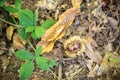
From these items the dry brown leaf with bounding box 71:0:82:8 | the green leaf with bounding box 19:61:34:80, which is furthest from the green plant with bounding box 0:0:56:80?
the dry brown leaf with bounding box 71:0:82:8

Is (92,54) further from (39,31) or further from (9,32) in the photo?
(9,32)

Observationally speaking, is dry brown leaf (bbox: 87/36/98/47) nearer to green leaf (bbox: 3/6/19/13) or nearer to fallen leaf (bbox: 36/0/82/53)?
fallen leaf (bbox: 36/0/82/53)

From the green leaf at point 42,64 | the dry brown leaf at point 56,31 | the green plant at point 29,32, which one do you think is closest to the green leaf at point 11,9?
the green plant at point 29,32

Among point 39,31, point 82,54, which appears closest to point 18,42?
point 39,31

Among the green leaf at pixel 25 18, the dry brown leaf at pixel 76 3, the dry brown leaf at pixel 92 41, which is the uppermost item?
the dry brown leaf at pixel 76 3

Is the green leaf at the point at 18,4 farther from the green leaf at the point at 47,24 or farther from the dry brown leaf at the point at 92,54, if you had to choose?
the dry brown leaf at the point at 92,54

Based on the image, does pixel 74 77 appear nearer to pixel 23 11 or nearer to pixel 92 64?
pixel 92 64
